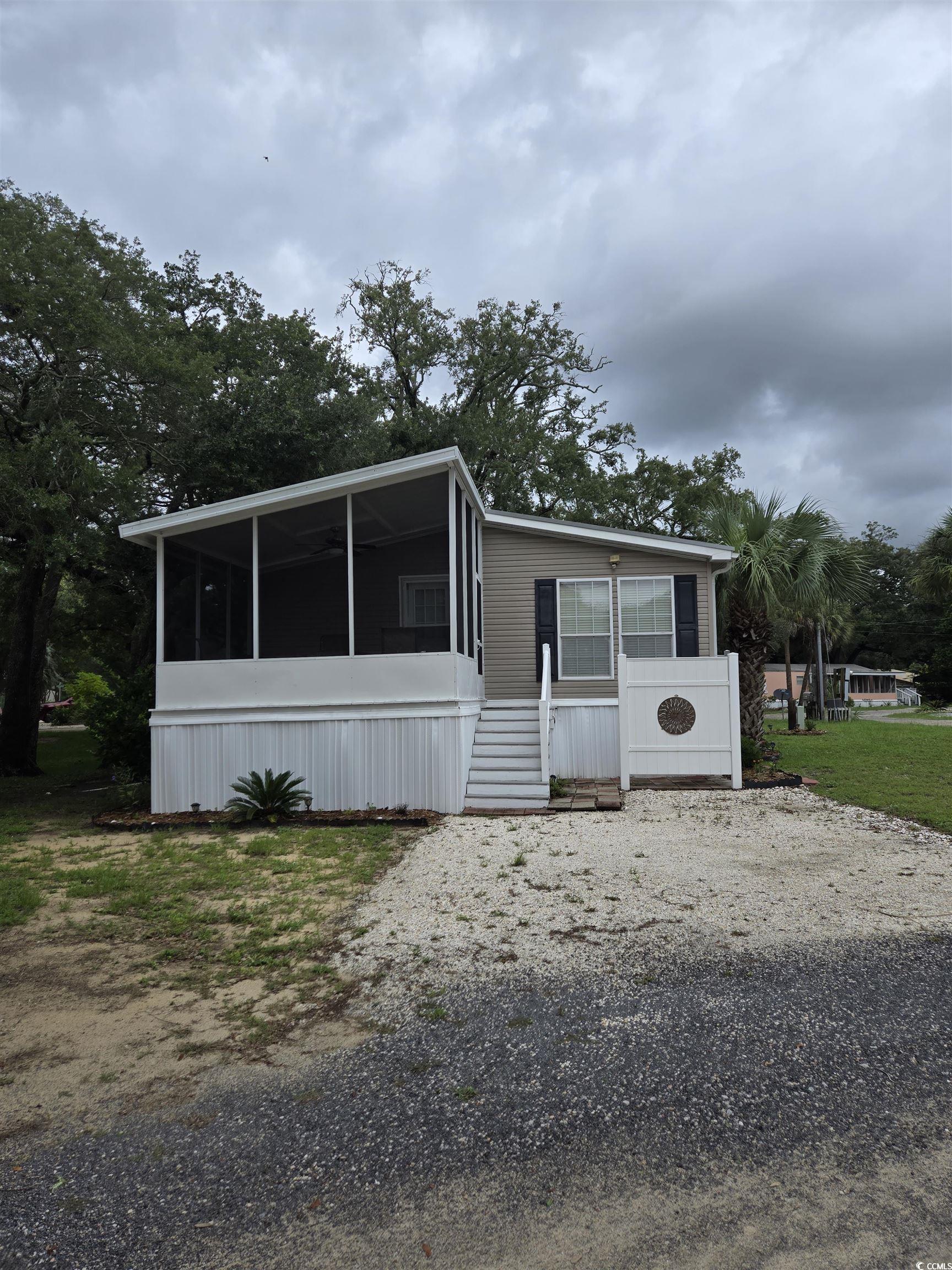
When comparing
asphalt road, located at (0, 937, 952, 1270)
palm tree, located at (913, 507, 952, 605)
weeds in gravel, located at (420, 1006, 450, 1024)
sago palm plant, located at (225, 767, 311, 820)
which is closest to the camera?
asphalt road, located at (0, 937, 952, 1270)

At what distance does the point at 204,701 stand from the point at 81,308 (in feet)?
20.5

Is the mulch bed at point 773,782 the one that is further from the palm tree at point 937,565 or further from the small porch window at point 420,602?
the palm tree at point 937,565

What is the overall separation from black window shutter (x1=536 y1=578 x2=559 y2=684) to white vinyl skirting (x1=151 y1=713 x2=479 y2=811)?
2.73m

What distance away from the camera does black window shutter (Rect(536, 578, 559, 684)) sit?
11.7 metres

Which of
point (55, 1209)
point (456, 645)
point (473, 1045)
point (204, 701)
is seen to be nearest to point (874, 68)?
point (456, 645)

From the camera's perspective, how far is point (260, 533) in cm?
1005

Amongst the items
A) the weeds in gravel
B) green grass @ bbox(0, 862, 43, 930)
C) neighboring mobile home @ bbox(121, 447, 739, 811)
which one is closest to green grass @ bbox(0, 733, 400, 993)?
green grass @ bbox(0, 862, 43, 930)

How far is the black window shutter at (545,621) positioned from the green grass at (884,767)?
150 inches

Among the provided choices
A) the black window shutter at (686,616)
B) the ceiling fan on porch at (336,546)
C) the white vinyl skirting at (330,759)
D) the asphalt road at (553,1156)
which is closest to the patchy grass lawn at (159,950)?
the asphalt road at (553,1156)

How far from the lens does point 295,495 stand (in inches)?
353

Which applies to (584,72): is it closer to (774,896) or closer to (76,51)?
(76,51)

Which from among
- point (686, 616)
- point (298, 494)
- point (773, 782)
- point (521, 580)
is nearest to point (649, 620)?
point (686, 616)

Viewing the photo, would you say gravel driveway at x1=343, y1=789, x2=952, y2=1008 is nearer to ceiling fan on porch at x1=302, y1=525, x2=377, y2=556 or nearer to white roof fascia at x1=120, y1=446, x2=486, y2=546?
white roof fascia at x1=120, y1=446, x2=486, y2=546

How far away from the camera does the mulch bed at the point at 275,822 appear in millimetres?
8102
